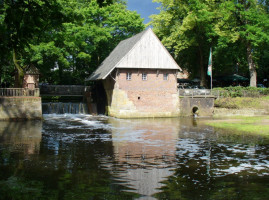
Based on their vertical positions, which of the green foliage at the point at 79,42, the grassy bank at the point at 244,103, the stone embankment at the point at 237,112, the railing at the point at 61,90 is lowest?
the stone embankment at the point at 237,112

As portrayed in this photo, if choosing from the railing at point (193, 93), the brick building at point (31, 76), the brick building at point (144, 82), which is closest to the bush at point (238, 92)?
the railing at point (193, 93)

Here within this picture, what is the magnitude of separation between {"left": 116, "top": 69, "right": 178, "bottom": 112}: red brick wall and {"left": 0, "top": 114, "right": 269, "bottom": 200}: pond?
14.2 metres

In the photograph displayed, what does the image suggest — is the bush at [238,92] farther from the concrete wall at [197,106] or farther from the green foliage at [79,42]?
the green foliage at [79,42]

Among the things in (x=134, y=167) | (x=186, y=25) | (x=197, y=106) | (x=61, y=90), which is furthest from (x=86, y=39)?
(x=134, y=167)

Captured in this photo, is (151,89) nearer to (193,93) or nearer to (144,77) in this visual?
(144,77)

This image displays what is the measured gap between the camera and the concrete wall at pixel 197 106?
36156 mm

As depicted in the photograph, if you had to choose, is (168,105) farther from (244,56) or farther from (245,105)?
(244,56)

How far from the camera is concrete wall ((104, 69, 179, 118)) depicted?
33906 mm

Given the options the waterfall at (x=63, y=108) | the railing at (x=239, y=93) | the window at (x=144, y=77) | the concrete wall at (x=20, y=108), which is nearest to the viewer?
the concrete wall at (x=20, y=108)

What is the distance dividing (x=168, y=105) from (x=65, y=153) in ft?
72.6

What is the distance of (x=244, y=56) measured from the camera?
150ft

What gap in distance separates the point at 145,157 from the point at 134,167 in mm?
2029

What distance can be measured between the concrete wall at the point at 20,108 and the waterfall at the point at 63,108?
5.60 m

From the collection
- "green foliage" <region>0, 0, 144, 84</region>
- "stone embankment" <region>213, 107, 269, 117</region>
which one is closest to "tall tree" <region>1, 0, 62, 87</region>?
"green foliage" <region>0, 0, 144, 84</region>
